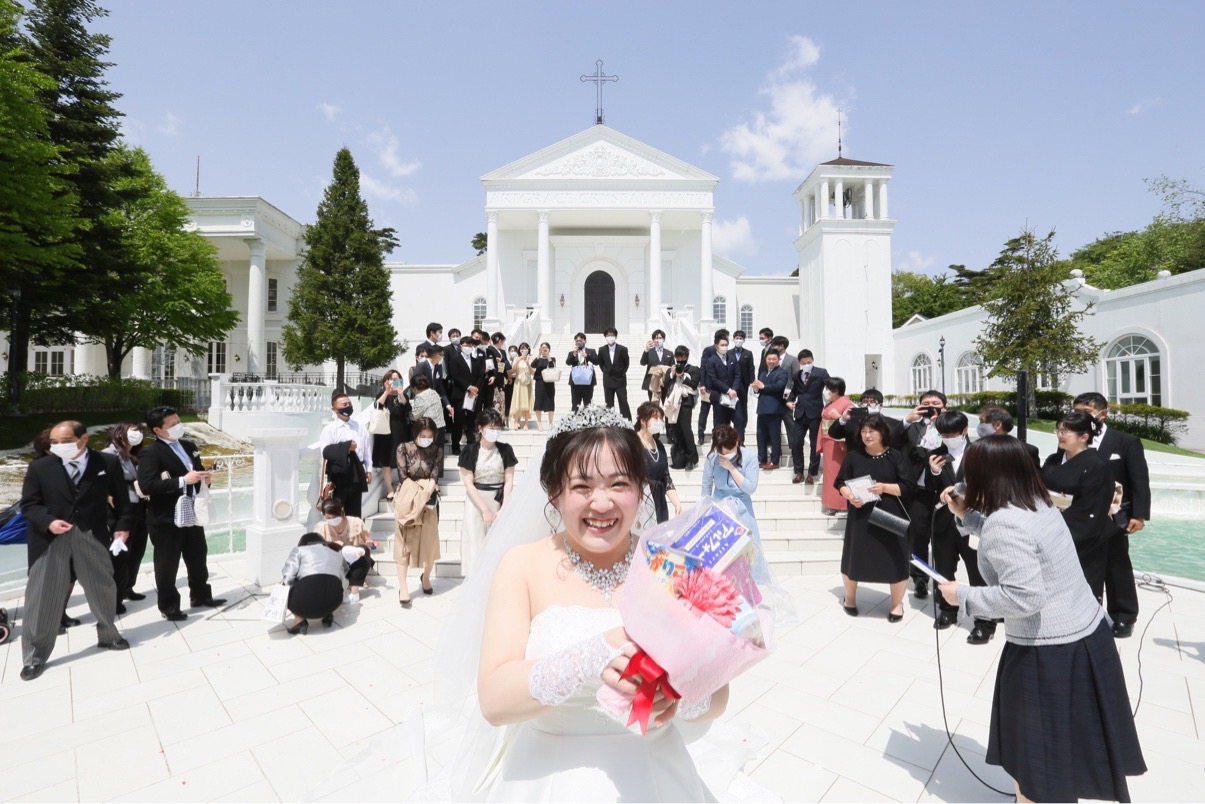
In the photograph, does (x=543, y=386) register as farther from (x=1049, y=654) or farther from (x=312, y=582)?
(x=1049, y=654)

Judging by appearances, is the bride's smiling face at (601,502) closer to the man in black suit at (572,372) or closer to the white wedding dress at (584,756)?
the white wedding dress at (584,756)

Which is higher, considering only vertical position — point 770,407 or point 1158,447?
point 770,407

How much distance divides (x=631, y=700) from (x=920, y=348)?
120 feet

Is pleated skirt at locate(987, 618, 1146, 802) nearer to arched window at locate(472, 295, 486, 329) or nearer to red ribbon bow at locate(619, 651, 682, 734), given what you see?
red ribbon bow at locate(619, 651, 682, 734)

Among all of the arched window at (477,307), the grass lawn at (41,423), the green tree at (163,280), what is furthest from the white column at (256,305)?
the arched window at (477,307)

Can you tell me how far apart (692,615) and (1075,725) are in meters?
2.51

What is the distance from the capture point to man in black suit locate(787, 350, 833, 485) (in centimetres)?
920

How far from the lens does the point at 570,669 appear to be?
4.71 ft

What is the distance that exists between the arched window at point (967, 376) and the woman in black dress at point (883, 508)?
26.6m

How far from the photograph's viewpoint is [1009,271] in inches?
841

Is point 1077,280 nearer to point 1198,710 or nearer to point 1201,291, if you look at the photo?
point 1201,291

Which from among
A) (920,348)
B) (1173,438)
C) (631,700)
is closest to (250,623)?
(631,700)

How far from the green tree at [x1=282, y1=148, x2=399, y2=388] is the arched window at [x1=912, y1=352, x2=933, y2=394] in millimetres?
29310

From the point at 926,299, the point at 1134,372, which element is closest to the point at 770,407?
the point at 1134,372
